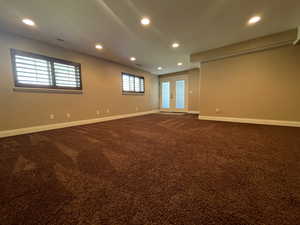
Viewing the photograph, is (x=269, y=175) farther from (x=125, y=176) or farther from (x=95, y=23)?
(x=95, y=23)

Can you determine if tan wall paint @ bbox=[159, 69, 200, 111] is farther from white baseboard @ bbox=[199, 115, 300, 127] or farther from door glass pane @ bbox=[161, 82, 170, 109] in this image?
white baseboard @ bbox=[199, 115, 300, 127]

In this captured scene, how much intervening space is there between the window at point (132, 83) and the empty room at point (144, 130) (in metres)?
0.14

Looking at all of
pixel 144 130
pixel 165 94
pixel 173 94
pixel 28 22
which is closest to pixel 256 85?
pixel 144 130

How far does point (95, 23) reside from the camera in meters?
2.28

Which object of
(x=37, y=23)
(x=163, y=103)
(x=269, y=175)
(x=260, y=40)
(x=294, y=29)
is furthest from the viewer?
(x=163, y=103)

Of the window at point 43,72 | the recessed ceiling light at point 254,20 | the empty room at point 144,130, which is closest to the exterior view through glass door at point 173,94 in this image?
the empty room at point 144,130

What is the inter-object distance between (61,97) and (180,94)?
5604mm

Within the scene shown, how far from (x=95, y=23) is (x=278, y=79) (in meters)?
4.79

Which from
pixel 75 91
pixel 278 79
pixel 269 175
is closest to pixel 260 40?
pixel 278 79

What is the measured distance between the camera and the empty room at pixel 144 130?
827 millimetres

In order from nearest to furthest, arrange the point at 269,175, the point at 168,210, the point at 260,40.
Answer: the point at 168,210 → the point at 269,175 → the point at 260,40

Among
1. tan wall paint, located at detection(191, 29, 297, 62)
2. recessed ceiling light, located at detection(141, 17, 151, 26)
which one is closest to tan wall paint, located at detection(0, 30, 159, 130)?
recessed ceiling light, located at detection(141, 17, 151, 26)

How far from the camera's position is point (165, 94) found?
23.8 ft

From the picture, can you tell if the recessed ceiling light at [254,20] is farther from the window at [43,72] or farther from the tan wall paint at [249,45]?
the window at [43,72]
